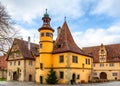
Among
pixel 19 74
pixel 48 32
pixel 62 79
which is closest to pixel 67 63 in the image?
pixel 62 79

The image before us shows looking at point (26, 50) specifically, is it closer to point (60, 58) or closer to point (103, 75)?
point (60, 58)

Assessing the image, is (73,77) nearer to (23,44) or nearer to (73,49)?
(73,49)

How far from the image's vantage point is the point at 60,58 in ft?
128

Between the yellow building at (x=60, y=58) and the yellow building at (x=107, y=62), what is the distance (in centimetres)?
1972

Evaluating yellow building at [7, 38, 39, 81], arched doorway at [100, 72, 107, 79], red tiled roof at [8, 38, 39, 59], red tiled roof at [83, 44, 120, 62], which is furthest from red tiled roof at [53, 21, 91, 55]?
arched doorway at [100, 72, 107, 79]

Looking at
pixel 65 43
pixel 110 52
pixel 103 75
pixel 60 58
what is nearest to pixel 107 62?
pixel 110 52

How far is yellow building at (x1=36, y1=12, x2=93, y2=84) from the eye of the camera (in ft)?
124

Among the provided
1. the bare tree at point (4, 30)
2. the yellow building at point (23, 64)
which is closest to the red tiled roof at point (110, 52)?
the yellow building at point (23, 64)

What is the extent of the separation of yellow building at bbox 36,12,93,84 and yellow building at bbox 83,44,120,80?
19724 millimetres

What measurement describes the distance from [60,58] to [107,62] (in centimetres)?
2586

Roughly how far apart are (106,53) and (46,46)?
27893 mm

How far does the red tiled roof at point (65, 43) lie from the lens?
3875cm

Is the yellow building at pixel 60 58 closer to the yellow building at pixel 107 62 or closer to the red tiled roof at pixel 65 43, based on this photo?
the red tiled roof at pixel 65 43

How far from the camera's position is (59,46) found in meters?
40.4
